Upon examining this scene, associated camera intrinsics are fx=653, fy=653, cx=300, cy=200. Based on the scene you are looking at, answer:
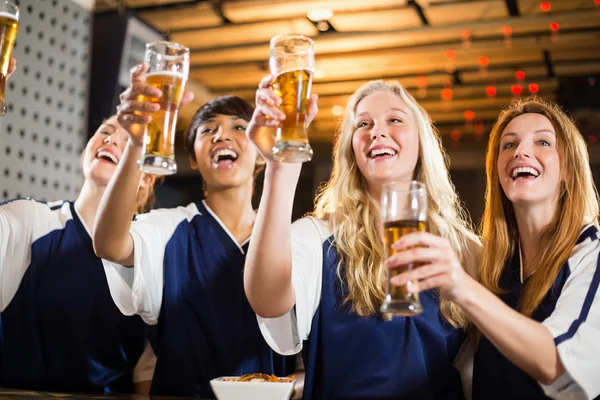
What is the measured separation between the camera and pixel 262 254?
5.12ft

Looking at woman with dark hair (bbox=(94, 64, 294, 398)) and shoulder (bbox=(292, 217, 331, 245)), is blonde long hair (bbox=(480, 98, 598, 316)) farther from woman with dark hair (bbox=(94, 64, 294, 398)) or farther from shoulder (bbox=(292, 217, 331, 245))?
woman with dark hair (bbox=(94, 64, 294, 398))

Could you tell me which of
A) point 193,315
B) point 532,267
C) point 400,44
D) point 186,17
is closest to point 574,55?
point 400,44

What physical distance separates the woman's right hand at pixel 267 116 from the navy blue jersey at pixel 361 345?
432mm

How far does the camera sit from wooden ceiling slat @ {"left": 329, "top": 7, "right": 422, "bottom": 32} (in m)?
4.51

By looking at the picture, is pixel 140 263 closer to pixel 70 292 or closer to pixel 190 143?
pixel 70 292

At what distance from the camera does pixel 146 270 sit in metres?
2.09

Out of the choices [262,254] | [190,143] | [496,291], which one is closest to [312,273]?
[262,254]

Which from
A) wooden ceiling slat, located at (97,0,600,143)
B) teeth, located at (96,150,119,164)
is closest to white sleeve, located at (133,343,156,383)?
teeth, located at (96,150,119,164)

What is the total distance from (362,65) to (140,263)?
12.9 ft

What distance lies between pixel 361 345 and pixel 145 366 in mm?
969

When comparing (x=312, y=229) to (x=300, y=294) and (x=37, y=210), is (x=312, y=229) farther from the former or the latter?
(x=37, y=210)

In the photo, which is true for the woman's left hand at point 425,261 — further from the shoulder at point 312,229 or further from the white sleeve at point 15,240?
the white sleeve at point 15,240

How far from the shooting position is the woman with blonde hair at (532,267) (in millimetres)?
1326

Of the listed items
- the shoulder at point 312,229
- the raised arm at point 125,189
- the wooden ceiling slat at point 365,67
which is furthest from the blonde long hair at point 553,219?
the wooden ceiling slat at point 365,67
